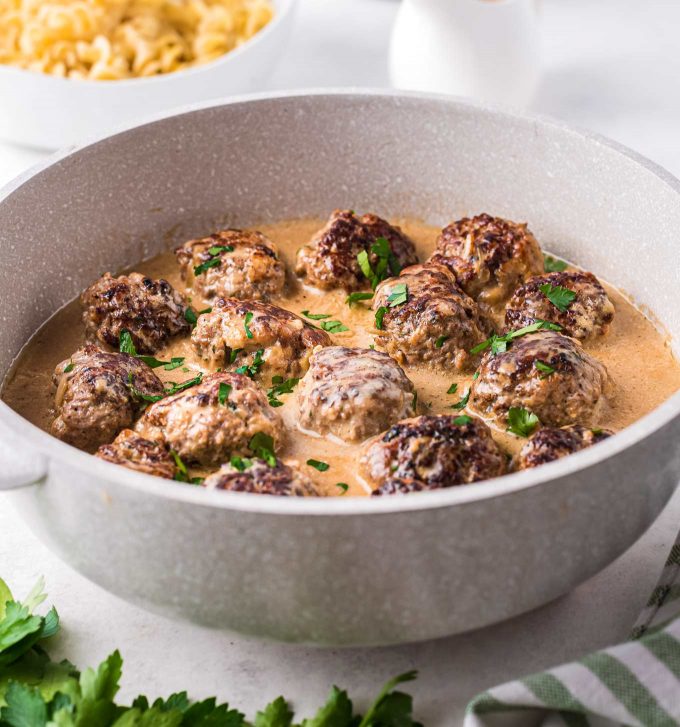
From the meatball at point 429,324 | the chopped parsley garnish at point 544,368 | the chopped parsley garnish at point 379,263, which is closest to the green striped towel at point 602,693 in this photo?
the chopped parsley garnish at point 544,368

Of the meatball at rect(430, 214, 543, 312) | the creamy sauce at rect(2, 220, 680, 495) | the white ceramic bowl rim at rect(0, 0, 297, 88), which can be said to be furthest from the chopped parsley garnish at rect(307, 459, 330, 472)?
the white ceramic bowl rim at rect(0, 0, 297, 88)

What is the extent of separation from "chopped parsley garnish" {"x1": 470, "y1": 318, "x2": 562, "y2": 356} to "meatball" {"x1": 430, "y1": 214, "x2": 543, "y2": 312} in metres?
0.36

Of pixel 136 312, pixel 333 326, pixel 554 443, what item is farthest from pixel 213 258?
pixel 554 443

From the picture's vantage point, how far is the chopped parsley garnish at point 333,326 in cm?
515

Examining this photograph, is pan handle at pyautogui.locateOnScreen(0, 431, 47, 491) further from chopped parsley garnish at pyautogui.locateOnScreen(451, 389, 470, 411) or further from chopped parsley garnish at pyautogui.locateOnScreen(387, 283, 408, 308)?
chopped parsley garnish at pyautogui.locateOnScreen(387, 283, 408, 308)

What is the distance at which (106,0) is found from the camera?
747 centimetres

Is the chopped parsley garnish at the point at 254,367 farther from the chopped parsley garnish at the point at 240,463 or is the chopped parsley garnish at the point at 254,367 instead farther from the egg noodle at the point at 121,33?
the egg noodle at the point at 121,33

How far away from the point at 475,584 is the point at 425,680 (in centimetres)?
62

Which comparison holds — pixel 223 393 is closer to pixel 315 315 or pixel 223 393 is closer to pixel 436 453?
pixel 436 453

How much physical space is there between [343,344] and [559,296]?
0.91m

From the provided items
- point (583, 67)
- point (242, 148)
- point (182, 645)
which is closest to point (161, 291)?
point (242, 148)

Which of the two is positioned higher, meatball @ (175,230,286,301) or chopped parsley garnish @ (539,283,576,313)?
chopped parsley garnish @ (539,283,576,313)

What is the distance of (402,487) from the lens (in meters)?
4.01

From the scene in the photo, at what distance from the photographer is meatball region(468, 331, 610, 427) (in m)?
4.48
